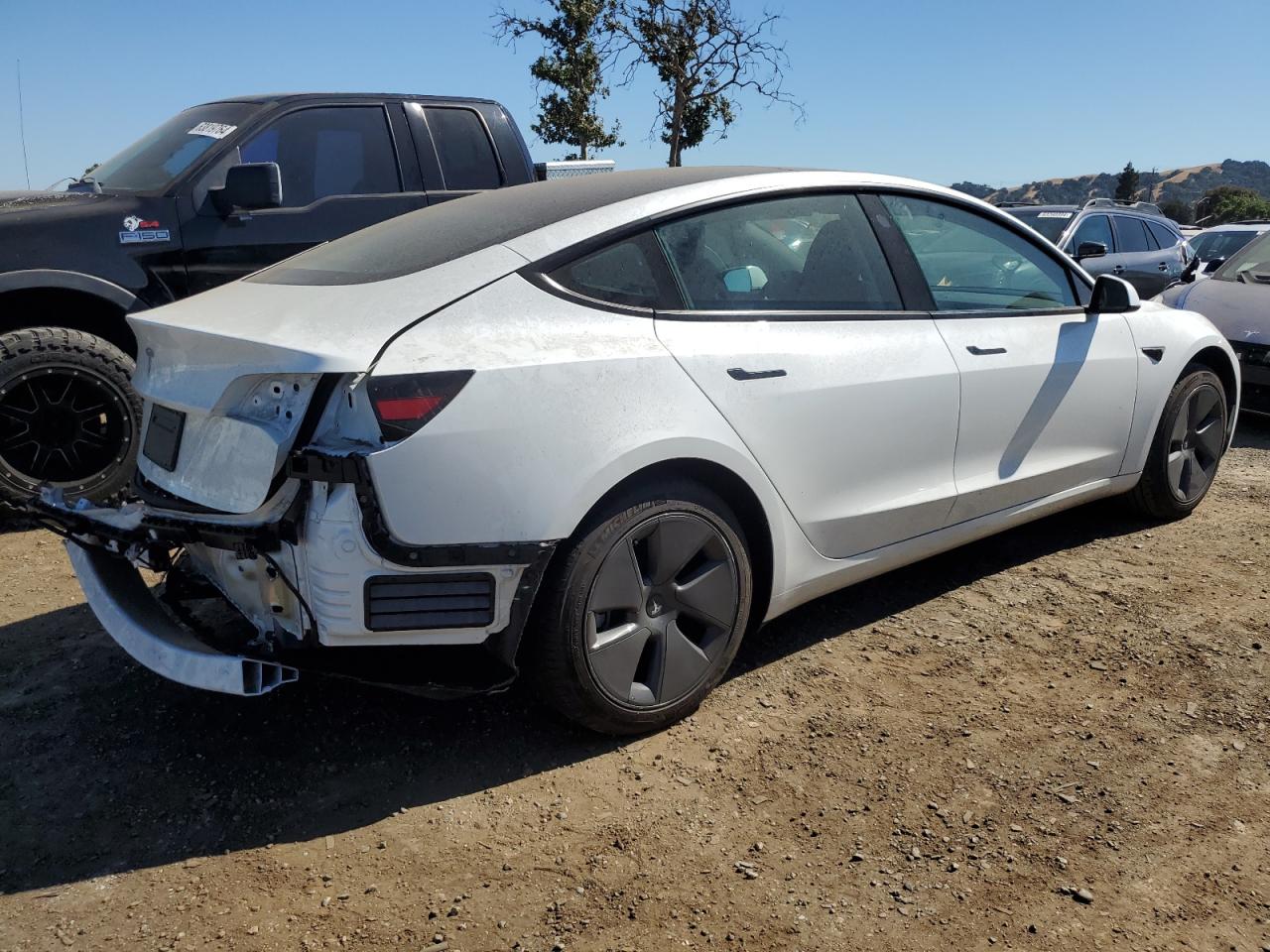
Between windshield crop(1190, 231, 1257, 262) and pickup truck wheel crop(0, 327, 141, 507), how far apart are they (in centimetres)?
1473

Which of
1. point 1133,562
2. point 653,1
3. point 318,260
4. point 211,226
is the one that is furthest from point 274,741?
point 653,1

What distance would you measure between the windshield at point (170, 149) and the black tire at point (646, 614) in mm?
3751

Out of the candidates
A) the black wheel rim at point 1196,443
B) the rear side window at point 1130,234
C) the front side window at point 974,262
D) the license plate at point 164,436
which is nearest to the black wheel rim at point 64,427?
the license plate at point 164,436

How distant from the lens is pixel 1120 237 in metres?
11.0

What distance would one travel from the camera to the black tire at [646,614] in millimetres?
2736

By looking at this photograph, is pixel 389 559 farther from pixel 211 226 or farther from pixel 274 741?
pixel 211 226

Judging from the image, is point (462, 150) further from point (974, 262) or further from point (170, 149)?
point (974, 262)

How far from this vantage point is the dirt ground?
7.66ft

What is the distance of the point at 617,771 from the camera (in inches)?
115

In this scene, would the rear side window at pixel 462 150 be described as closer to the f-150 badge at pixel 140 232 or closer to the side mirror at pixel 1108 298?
the f-150 badge at pixel 140 232

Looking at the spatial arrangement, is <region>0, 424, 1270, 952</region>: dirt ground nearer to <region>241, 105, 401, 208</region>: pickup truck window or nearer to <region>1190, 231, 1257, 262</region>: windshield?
<region>241, 105, 401, 208</region>: pickup truck window

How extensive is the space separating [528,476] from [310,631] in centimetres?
67

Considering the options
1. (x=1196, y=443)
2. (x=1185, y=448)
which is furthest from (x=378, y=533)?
(x=1196, y=443)

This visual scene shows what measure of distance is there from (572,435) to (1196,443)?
12.0 ft
